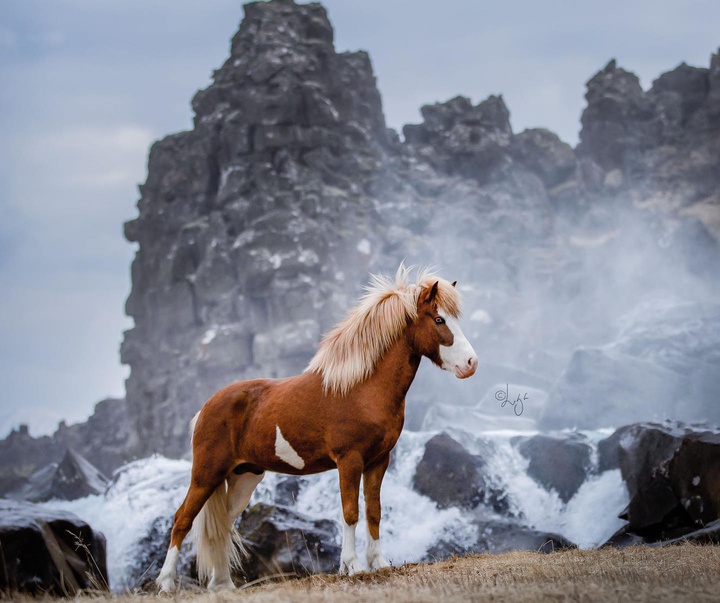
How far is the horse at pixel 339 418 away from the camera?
19.2ft

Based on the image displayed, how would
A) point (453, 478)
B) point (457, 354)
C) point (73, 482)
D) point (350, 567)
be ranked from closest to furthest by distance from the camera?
point (350, 567), point (457, 354), point (453, 478), point (73, 482)

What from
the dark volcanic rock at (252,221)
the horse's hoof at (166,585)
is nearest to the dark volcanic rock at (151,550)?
the horse's hoof at (166,585)

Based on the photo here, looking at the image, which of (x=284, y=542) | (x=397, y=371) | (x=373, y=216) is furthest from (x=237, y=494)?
(x=373, y=216)

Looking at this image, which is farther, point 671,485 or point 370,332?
point 671,485

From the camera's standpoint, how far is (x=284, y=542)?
10594 mm

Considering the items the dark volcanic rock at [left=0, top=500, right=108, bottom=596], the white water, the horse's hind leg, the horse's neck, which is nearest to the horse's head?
the horse's neck

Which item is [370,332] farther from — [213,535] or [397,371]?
[213,535]

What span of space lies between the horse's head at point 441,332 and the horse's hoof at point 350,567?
5.96 feet

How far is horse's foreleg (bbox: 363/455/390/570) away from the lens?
5.88 metres

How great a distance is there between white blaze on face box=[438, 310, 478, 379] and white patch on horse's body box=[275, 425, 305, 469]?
5.29ft

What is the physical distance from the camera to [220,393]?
6926 millimetres

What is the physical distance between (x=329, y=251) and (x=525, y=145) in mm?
35620

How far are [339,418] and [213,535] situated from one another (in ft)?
6.61

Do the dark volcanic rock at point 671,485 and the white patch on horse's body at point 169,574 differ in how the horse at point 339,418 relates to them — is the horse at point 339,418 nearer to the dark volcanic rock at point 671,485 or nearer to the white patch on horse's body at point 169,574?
the white patch on horse's body at point 169,574
